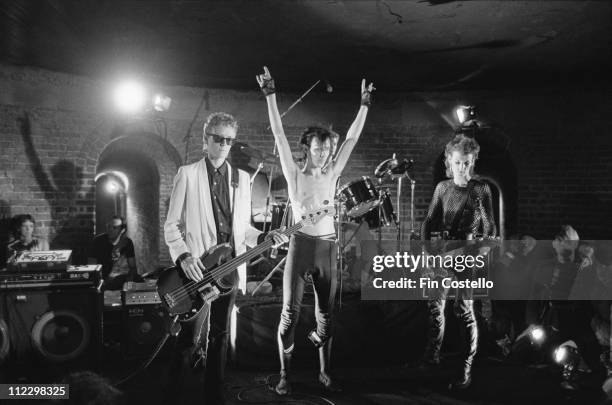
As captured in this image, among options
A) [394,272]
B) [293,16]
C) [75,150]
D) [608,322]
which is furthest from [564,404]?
[75,150]

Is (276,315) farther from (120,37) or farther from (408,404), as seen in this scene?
(120,37)

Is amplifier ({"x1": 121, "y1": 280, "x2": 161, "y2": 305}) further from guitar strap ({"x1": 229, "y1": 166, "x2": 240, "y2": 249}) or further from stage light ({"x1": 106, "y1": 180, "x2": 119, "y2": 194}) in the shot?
stage light ({"x1": 106, "y1": 180, "x2": 119, "y2": 194})

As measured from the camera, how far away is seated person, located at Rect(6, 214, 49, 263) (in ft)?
19.4

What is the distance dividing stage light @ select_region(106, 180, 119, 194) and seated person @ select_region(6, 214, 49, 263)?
6.65 metres

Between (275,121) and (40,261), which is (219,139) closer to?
(275,121)

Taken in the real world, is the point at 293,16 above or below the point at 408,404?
above

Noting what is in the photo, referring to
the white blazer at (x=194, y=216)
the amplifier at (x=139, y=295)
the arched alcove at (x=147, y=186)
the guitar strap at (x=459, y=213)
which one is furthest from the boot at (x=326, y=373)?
the arched alcove at (x=147, y=186)

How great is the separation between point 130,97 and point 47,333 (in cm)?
403

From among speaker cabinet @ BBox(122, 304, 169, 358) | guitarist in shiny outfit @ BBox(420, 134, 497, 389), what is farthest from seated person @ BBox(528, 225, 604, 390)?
speaker cabinet @ BBox(122, 304, 169, 358)

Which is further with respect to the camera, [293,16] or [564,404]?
[293,16]

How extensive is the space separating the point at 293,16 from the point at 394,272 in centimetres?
346

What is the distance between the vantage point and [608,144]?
7320 millimetres

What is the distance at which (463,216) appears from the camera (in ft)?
13.9

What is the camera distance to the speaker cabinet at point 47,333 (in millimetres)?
4543
